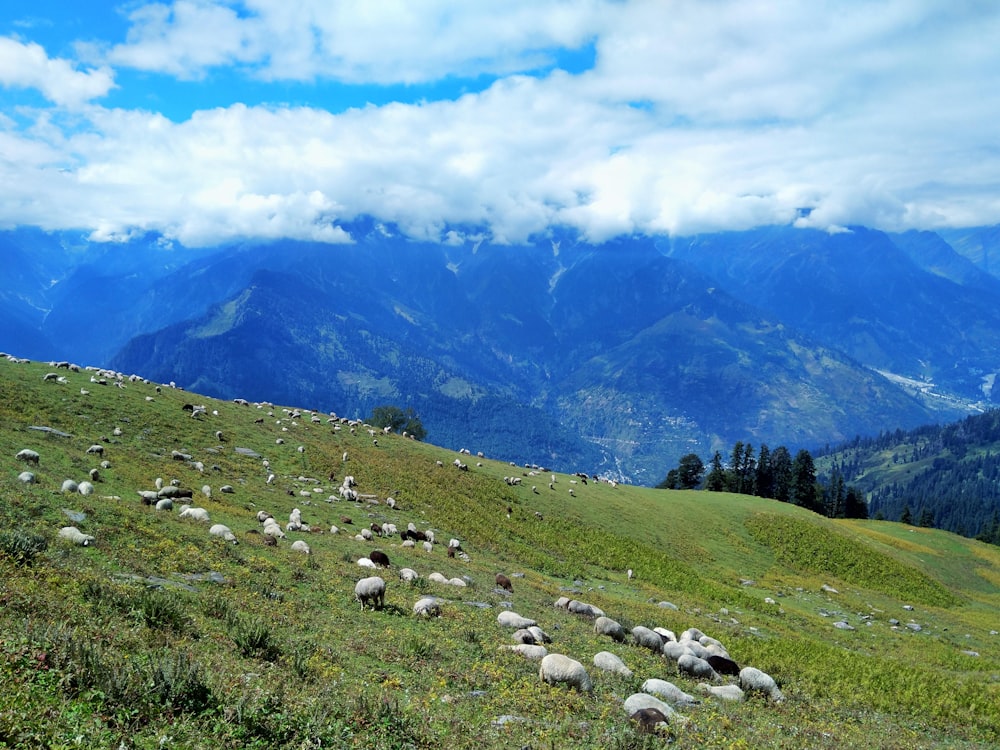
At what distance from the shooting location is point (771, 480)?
13100 centimetres

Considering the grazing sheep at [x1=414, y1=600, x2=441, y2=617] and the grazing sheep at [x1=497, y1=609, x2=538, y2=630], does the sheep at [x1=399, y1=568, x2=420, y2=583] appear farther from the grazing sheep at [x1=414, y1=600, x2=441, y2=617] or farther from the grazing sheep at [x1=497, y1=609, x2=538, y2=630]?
the grazing sheep at [x1=497, y1=609, x2=538, y2=630]

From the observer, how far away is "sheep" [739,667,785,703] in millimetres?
15578

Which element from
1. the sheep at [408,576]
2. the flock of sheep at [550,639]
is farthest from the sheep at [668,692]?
the sheep at [408,576]

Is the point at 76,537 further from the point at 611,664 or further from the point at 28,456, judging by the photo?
the point at 611,664

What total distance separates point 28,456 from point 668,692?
2589cm

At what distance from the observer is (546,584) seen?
28.6 meters

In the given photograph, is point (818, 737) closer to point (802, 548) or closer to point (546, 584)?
point (546, 584)

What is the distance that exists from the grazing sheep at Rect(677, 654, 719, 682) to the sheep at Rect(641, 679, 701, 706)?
86.9 inches

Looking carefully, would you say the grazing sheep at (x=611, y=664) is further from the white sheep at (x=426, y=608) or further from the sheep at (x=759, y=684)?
the white sheep at (x=426, y=608)

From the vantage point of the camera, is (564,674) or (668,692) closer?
(564,674)

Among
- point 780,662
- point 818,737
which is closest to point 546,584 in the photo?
point 780,662

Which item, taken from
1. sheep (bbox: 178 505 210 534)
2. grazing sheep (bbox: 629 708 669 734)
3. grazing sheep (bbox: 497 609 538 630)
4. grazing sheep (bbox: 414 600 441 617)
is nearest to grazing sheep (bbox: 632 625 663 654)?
grazing sheep (bbox: 497 609 538 630)

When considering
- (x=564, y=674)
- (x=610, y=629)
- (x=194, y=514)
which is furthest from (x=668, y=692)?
(x=194, y=514)

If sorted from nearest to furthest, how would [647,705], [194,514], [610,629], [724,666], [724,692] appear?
1. [647,705]
2. [724,692]
3. [724,666]
4. [610,629]
5. [194,514]
